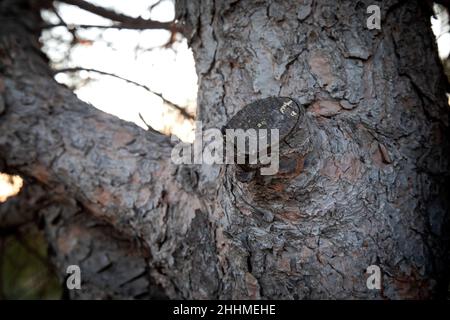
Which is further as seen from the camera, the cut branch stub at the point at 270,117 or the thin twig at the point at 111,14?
the thin twig at the point at 111,14

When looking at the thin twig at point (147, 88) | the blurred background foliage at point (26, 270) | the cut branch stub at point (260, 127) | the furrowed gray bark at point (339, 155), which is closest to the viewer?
the cut branch stub at point (260, 127)

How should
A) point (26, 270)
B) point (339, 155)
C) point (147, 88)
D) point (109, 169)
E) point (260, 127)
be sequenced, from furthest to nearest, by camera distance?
point (26, 270)
point (147, 88)
point (109, 169)
point (339, 155)
point (260, 127)

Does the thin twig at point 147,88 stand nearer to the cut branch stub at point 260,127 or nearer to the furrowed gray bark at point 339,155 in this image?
the furrowed gray bark at point 339,155

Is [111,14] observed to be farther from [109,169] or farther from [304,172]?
[304,172]

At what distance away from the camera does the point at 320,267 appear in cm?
91

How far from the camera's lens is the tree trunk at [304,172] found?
35.4 inches

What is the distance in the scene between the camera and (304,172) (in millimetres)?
848

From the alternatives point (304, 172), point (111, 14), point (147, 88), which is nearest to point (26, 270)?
point (147, 88)

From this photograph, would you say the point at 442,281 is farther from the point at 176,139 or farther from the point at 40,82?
the point at 40,82

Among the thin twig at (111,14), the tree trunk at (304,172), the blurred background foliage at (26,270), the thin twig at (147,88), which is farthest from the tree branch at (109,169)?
the blurred background foliage at (26,270)

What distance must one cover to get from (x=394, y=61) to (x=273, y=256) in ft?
2.05

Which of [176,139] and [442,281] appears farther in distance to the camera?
[176,139]

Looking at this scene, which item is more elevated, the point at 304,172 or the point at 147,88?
the point at 147,88

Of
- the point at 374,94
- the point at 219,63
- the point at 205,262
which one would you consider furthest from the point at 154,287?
the point at 374,94
